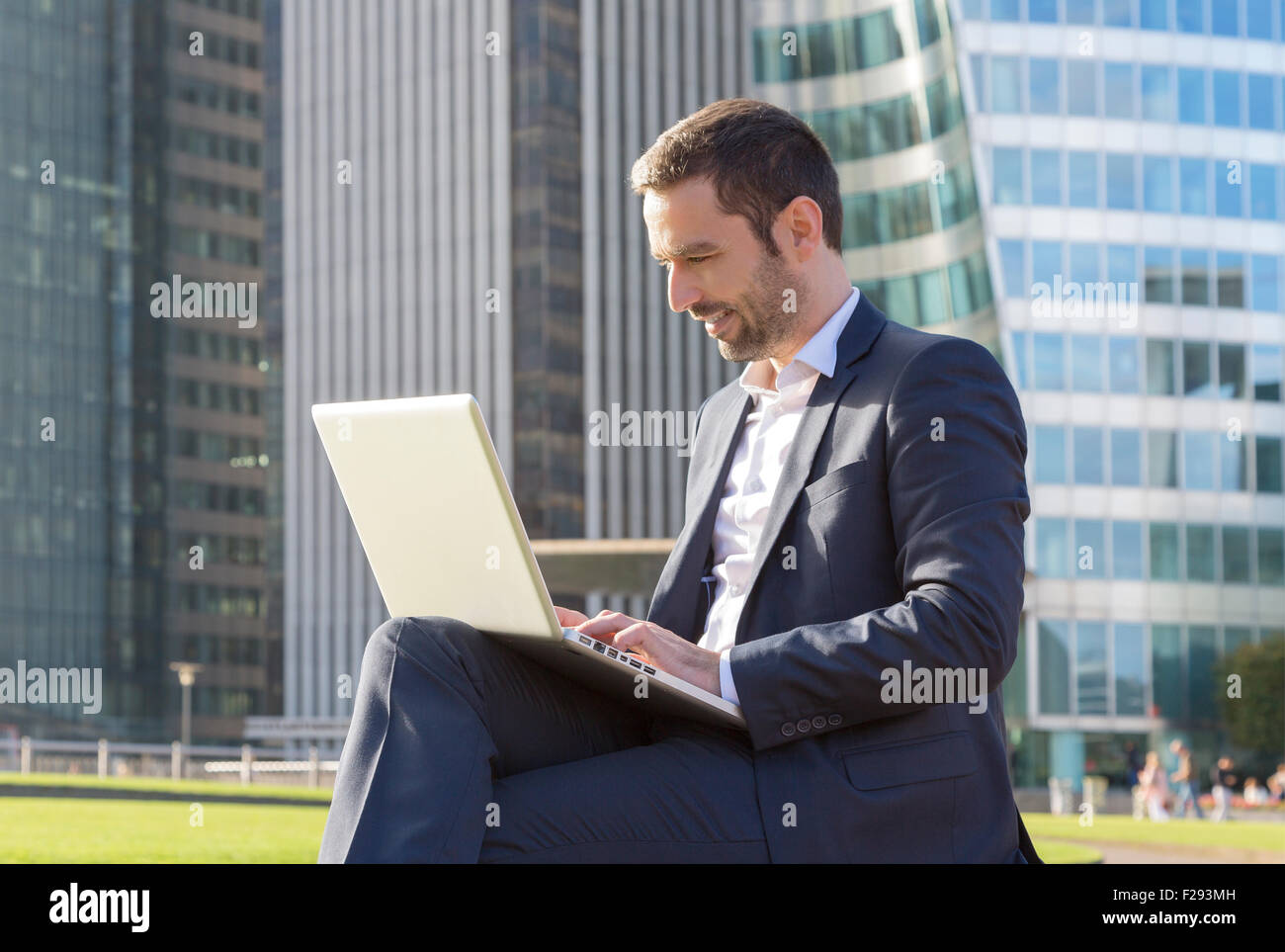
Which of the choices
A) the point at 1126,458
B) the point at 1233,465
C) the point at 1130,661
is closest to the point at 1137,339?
the point at 1126,458

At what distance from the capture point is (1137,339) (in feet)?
145

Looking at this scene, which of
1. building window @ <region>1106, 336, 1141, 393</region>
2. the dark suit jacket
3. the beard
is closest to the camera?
the dark suit jacket

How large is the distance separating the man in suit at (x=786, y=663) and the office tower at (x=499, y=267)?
4328cm

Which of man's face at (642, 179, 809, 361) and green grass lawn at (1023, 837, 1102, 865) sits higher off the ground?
man's face at (642, 179, 809, 361)

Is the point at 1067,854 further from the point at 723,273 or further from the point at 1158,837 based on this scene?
the point at 723,273

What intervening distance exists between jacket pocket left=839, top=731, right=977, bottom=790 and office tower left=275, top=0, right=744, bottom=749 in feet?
143

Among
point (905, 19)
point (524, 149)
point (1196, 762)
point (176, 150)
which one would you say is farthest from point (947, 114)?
point (176, 150)

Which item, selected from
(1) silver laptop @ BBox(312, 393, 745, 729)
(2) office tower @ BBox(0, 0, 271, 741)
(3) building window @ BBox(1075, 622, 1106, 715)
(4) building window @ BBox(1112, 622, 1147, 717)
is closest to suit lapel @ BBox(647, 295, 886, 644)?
(1) silver laptop @ BBox(312, 393, 745, 729)

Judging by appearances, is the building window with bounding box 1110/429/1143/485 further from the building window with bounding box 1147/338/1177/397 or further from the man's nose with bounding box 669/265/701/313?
the man's nose with bounding box 669/265/701/313

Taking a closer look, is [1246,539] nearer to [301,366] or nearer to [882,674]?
[301,366]

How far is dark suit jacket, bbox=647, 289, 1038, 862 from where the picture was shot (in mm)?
2514

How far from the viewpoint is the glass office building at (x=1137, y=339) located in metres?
43.3
